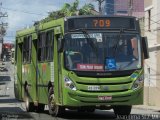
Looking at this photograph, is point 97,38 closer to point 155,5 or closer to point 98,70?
point 98,70

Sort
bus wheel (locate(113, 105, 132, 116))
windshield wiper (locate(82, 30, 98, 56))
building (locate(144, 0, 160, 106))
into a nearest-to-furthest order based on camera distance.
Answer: windshield wiper (locate(82, 30, 98, 56)) → bus wheel (locate(113, 105, 132, 116)) → building (locate(144, 0, 160, 106))

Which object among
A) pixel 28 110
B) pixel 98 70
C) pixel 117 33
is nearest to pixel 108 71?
pixel 98 70

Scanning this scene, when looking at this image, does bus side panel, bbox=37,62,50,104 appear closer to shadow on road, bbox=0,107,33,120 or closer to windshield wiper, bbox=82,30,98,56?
shadow on road, bbox=0,107,33,120

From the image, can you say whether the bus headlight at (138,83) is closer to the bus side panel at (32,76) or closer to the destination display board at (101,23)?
the destination display board at (101,23)

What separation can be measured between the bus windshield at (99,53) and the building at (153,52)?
A: 1876 cm

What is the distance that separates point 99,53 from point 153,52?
2041 cm

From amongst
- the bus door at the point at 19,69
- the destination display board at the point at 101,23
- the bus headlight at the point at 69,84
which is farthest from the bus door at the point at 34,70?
the bus headlight at the point at 69,84

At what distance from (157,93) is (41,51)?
17588mm

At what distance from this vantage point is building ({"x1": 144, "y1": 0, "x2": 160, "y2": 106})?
3575 cm

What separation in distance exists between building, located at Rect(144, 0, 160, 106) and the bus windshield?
18.8 m

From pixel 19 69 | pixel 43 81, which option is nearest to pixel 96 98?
pixel 43 81

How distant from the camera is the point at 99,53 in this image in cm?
1653

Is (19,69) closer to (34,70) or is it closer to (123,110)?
(34,70)

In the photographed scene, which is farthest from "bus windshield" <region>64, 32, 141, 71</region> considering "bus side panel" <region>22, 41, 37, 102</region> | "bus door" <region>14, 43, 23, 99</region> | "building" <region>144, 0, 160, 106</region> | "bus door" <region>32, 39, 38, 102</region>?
"building" <region>144, 0, 160, 106</region>
